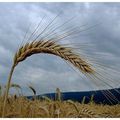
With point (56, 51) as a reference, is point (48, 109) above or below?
below

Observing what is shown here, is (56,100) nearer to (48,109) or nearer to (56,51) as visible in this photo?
(48,109)

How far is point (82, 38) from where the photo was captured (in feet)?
4.28

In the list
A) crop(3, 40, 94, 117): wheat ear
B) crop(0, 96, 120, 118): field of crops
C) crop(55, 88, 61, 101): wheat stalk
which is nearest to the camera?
crop(3, 40, 94, 117): wheat ear

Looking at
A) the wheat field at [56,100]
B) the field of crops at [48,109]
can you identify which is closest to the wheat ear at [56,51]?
the wheat field at [56,100]

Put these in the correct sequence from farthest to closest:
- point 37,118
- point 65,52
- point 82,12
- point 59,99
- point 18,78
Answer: point 82,12
point 18,78
point 59,99
point 37,118
point 65,52

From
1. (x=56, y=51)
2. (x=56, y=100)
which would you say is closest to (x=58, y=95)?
(x=56, y=100)

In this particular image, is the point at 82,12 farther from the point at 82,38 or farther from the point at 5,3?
the point at 5,3

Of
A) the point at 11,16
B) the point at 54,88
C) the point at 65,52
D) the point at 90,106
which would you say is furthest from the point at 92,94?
the point at 11,16

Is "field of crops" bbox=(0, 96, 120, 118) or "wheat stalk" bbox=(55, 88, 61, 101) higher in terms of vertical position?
"wheat stalk" bbox=(55, 88, 61, 101)

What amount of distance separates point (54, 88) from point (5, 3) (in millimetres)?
530

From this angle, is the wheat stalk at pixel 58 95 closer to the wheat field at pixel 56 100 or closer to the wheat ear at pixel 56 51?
the wheat field at pixel 56 100

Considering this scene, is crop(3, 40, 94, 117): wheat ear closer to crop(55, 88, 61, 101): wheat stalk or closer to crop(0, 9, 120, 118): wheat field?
crop(0, 9, 120, 118): wheat field

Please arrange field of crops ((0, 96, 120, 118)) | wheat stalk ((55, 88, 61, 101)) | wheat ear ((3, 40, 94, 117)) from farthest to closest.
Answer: wheat stalk ((55, 88, 61, 101)), field of crops ((0, 96, 120, 118)), wheat ear ((3, 40, 94, 117))

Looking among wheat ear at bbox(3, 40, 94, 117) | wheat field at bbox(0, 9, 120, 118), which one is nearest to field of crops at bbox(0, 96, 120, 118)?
wheat field at bbox(0, 9, 120, 118)
